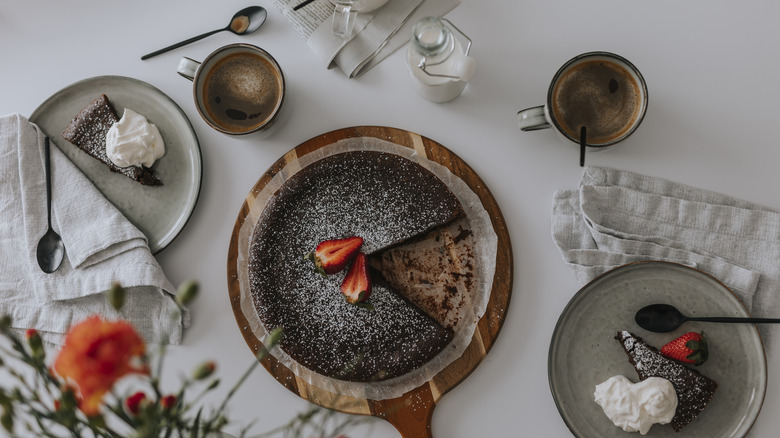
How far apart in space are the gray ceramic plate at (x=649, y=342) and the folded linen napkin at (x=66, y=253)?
135cm

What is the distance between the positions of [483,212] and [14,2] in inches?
77.6

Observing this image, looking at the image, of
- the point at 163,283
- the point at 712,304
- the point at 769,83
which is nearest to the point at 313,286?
the point at 163,283

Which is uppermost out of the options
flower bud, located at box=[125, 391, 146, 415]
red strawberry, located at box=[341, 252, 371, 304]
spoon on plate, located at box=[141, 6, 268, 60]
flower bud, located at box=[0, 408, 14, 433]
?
spoon on plate, located at box=[141, 6, 268, 60]

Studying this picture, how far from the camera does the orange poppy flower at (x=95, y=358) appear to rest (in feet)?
2.59

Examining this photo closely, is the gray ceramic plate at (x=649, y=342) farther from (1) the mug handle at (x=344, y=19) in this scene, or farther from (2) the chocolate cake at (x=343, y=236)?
(1) the mug handle at (x=344, y=19)

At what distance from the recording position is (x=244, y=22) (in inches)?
83.4

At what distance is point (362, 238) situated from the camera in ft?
6.52

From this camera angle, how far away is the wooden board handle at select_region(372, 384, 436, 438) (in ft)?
6.45

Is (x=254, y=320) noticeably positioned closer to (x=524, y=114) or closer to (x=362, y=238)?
(x=362, y=238)

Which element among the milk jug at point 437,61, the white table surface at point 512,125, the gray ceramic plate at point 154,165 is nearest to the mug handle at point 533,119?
the white table surface at point 512,125

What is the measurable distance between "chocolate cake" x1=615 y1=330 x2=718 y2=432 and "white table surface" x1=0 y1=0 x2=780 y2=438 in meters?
0.27

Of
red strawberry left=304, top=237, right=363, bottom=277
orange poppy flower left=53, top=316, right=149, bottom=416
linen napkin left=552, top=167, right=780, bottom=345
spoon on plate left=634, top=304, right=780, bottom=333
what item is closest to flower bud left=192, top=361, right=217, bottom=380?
orange poppy flower left=53, top=316, right=149, bottom=416

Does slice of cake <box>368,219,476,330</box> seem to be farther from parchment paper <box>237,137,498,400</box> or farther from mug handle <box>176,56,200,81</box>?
mug handle <box>176,56,200,81</box>

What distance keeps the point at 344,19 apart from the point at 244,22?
1.28 feet
